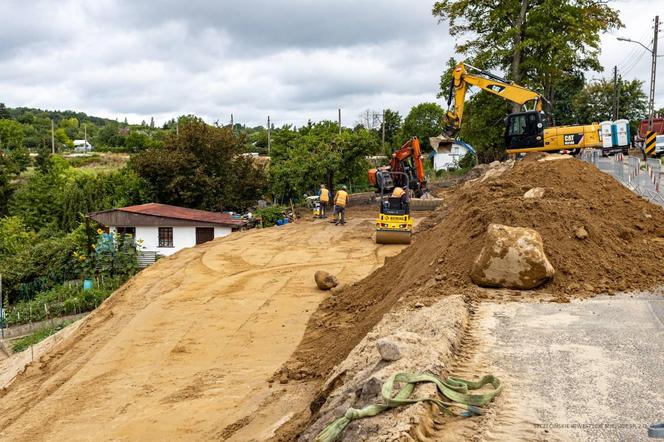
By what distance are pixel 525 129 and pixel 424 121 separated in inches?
1542

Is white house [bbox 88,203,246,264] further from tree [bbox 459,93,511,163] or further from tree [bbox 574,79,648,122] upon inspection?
tree [bbox 574,79,648,122]

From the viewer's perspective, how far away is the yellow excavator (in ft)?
74.3

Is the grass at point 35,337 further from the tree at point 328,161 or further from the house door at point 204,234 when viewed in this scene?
the tree at point 328,161

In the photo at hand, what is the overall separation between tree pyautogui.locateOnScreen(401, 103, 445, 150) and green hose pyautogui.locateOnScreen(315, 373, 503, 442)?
185 ft

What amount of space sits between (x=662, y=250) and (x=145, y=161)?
29158 millimetres

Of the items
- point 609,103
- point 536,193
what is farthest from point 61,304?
point 609,103

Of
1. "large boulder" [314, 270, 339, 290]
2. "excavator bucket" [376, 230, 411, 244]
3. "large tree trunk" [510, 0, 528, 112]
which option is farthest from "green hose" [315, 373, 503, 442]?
"large tree trunk" [510, 0, 528, 112]

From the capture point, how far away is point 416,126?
61.8 m

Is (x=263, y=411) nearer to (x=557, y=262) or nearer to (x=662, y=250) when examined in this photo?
(x=557, y=262)

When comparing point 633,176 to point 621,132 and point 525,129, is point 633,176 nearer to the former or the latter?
point 525,129

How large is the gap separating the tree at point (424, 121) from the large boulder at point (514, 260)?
52448 millimetres

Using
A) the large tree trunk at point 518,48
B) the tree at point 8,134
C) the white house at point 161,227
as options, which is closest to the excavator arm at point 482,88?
the large tree trunk at point 518,48

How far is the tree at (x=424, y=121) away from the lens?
6106 cm

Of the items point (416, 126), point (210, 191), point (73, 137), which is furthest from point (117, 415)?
point (73, 137)
